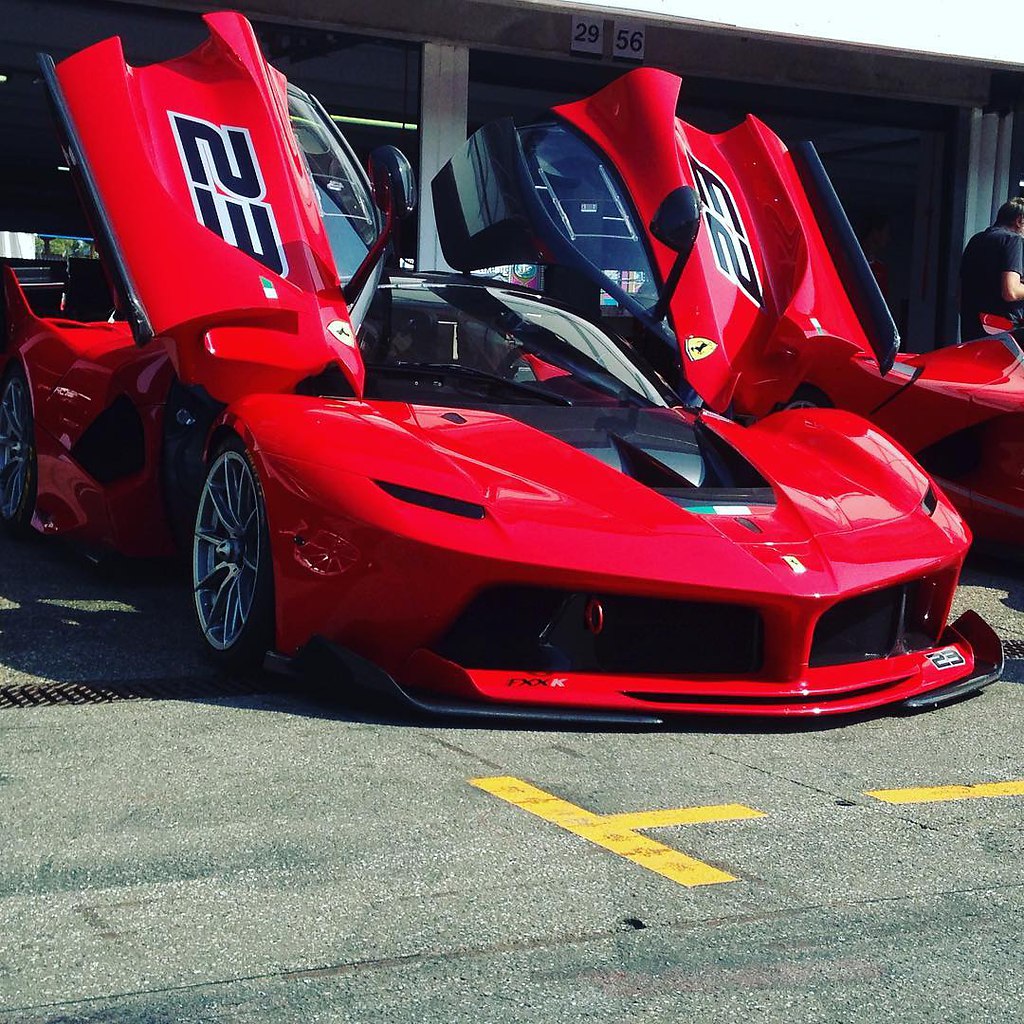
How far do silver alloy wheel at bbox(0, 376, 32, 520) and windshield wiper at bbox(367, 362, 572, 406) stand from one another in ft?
6.26

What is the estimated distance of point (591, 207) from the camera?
19.7 ft

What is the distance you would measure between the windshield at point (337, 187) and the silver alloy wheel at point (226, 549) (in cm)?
110

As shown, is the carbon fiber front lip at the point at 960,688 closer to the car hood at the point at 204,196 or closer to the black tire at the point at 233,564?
the black tire at the point at 233,564

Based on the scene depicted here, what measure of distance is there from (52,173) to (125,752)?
2391cm

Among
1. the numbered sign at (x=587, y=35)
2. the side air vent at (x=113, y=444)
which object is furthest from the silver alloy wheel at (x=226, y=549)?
the numbered sign at (x=587, y=35)

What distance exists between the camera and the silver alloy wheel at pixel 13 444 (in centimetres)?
630

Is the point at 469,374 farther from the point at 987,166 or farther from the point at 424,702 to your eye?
the point at 987,166

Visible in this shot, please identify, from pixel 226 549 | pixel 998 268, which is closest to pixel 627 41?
pixel 998 268

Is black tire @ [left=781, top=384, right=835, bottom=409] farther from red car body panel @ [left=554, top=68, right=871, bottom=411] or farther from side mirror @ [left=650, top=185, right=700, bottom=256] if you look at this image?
side mirror @ [left=650, top=185, right=700, bottom=256]

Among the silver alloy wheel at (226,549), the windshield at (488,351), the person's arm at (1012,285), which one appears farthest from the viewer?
the person's arm at (1012,285)

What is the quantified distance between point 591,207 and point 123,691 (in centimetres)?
275

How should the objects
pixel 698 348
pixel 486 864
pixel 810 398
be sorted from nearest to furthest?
1. pixel 486 864
2. pixel 698 348
3. pixel 810 398

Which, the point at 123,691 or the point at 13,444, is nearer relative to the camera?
the point at 123,691

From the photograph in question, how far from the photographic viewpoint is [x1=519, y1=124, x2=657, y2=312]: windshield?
5906 mm
